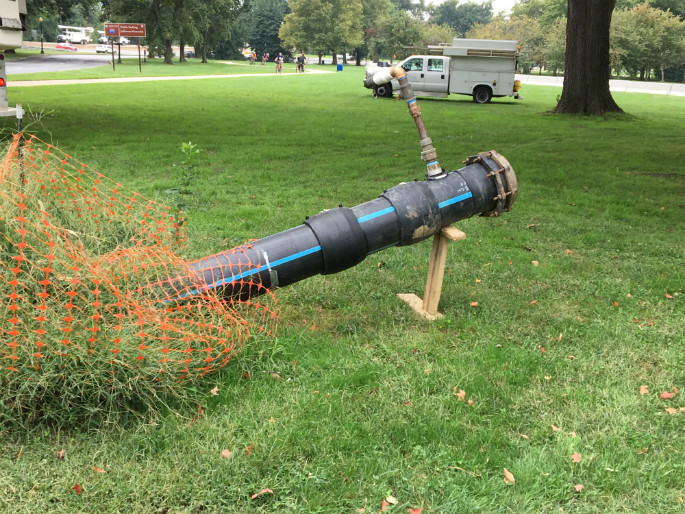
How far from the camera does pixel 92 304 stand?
3.08m

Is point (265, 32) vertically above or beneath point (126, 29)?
above

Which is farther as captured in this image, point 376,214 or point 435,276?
point 435,276

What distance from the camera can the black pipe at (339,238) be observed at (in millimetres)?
3734

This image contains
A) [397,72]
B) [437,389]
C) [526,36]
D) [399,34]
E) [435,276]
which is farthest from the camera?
[399,34]

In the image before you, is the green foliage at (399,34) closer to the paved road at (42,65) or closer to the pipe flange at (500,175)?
the paved road at (42,65)

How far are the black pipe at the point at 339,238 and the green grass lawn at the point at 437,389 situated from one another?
0.51m

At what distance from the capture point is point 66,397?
3025 millimetres

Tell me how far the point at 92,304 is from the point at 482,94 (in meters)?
24.4

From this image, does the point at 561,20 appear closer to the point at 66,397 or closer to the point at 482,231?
the point at 482,231

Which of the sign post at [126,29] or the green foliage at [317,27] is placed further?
the green foliage at [317,27]

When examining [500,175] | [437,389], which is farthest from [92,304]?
[500,175]

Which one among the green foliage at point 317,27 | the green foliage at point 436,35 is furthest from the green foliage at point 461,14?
the green foliage at point 317,27

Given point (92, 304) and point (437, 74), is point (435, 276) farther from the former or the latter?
point (437, 74)

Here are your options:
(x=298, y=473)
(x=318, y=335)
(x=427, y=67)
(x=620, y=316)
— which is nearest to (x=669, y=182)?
(x=620, y=316)
